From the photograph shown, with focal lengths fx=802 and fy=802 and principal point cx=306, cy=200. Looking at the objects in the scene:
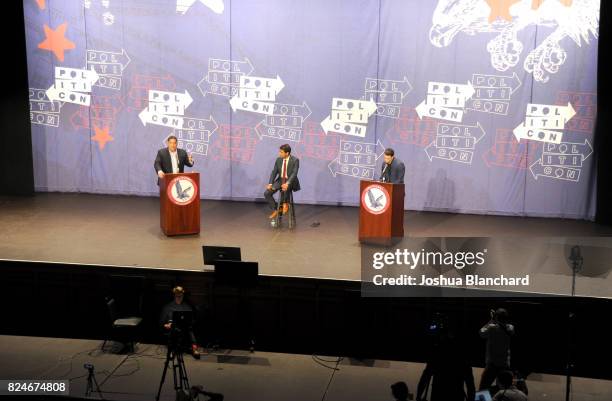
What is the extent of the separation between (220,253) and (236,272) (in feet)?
0.90

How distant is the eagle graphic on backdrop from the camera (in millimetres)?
11266

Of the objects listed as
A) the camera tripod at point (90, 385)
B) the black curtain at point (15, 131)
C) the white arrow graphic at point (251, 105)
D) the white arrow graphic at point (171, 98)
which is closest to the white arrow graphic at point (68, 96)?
the black curtain at point (15, 131)

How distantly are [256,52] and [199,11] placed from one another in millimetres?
1096

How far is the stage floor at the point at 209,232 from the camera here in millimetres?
9094

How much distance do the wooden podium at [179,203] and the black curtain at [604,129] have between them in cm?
561

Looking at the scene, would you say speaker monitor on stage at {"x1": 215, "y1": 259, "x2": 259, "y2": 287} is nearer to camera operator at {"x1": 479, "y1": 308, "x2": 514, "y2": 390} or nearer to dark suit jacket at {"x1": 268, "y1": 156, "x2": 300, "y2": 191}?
camera operator at {"x1": 479, "y1": 308, "x2": 514, "y2": 390}

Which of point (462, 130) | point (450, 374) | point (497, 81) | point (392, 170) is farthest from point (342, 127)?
point (450, 374)

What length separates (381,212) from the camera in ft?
32.3

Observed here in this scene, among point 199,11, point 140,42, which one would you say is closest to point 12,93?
point 140,42

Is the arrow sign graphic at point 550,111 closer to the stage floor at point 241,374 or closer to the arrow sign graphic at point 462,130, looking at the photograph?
the arrow sign graphic at point 462,130

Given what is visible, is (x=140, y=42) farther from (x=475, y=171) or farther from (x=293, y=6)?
(x=475, y=171)

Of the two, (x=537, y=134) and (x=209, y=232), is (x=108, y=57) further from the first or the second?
(x=537, y=134)

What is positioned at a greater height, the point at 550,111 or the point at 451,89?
the point at 451,89

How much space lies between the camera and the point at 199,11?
1240 cm
